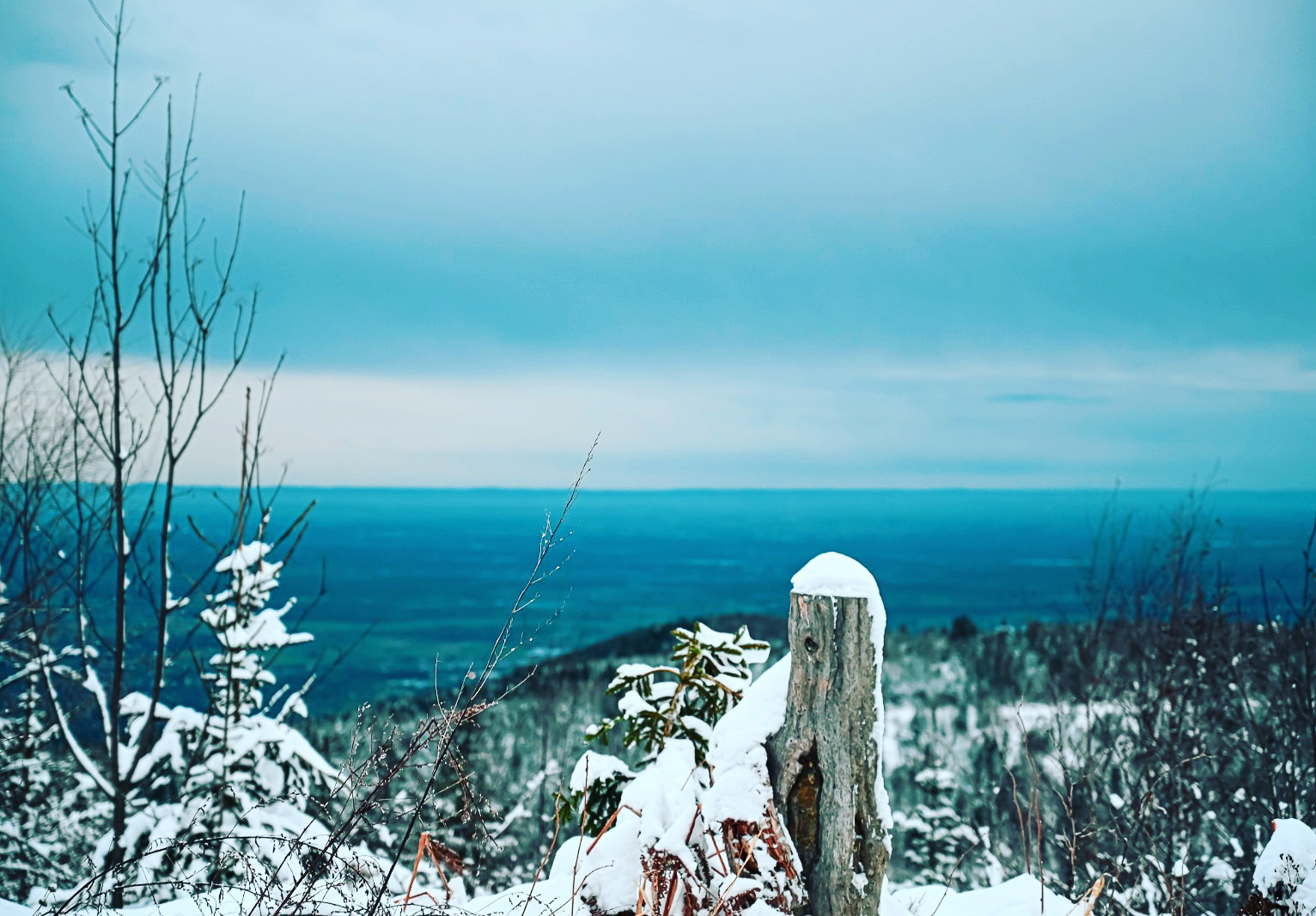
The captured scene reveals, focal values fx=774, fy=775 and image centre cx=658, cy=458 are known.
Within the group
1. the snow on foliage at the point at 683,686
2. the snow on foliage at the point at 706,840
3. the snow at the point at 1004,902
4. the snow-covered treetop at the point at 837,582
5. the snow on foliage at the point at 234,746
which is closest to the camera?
the snow on foliage at the point at 706,840

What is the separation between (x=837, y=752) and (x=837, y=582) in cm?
54

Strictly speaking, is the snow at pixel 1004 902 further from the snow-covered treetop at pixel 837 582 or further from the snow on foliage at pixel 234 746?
the snow on foliage at pixel 234 746

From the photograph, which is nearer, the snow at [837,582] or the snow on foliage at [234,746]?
the snow at [837,582]

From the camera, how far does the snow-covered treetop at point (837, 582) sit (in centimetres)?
250

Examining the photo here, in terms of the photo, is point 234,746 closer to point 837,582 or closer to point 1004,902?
point 837,582

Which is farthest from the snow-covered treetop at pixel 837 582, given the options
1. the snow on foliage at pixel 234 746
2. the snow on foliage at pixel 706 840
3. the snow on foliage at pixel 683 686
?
the snow on foliage at pixel 234 746

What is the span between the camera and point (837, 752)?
8.12 feet

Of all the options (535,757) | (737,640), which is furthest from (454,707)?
(535,757)

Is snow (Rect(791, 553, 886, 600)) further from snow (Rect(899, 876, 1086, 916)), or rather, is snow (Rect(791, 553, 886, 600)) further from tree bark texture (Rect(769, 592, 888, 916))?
snow (Rect(899, 876, 1086, 916))

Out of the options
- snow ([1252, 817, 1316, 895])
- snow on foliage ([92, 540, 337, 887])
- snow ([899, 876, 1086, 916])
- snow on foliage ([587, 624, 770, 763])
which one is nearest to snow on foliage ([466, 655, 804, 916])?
snow on foliage ([587, 624, 770, 763])

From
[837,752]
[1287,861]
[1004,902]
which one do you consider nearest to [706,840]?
[837,752]

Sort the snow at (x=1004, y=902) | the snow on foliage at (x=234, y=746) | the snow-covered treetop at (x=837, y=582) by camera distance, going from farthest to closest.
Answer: the snow on foliage at (x=234, y=746), the snow at (x=1004, y=902), the snow-covered treetop at (x=837, y=582)

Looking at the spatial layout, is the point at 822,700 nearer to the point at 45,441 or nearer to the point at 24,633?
the point at 24,633

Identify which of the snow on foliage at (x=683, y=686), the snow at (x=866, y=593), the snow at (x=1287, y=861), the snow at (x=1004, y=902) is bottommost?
the snow at (x=1004, y=902)
